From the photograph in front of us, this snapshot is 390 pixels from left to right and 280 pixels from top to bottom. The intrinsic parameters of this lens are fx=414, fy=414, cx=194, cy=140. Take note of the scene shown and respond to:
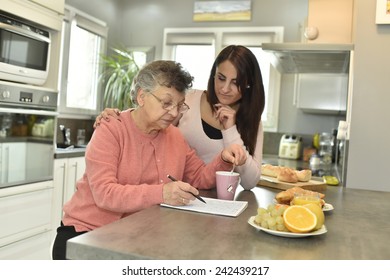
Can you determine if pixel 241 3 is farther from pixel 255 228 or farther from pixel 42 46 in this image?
pixel 255 228

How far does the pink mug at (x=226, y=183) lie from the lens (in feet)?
4.64

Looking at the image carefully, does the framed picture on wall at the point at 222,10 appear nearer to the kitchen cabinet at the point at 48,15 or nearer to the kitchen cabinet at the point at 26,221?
the kitchen cabinet at the point at 48,15

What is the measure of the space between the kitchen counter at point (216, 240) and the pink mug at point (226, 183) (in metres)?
0.16

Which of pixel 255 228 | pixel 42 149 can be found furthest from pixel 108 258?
pixel 42 149

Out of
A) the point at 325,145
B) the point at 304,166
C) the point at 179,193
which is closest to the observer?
the point at 179,193

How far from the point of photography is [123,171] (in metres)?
1.42

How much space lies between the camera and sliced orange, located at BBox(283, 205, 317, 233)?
1001mm

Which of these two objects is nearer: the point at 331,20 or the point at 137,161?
the point at 137,161

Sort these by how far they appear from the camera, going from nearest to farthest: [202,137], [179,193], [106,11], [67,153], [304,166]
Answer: [179,193] → [202,137] → [67,153] → [304,166] → [106,11]

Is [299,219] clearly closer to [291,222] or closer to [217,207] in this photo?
[291,222]

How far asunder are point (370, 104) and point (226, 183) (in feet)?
4.73

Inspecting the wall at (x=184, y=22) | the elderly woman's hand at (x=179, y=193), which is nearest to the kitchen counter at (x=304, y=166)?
the wall at (x=184, y=22)

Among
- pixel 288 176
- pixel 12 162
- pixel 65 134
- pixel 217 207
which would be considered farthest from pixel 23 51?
pixel 217 207
